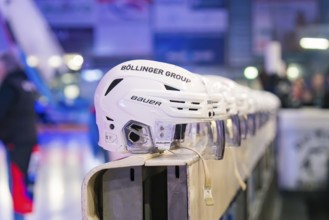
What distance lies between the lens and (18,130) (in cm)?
370

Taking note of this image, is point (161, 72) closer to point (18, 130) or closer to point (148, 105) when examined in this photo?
point (148, 105)

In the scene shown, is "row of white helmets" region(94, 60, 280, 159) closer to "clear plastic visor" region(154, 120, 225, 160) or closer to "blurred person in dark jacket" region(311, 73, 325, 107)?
"clear plastic visor" region(154, 120, 225, 160)

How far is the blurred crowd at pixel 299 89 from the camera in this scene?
6.69 metres

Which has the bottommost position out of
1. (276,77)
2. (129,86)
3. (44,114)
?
(44,114)

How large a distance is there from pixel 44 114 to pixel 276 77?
5.27m

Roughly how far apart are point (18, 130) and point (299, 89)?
5.45 meters

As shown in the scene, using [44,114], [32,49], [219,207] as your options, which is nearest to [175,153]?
[219,207]

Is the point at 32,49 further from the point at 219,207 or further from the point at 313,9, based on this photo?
the point at 313,9

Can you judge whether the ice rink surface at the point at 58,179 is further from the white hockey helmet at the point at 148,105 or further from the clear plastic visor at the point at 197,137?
the white hockey helmet at the point at 148,105

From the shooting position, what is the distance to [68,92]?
10.3 m

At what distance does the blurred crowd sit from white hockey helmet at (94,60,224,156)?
5.41 m

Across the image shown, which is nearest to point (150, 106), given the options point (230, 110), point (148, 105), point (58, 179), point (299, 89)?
point (148, 105)

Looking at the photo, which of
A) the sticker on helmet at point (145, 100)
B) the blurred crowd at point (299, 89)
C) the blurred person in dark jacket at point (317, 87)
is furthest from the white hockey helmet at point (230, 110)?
the blurred person in dark jacket at point (317, 87)

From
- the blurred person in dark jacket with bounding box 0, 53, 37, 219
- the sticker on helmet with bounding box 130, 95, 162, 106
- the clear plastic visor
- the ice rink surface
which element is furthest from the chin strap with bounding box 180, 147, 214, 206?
the blurred person in dark jacket with bounding box 0, 53, 37, 219
